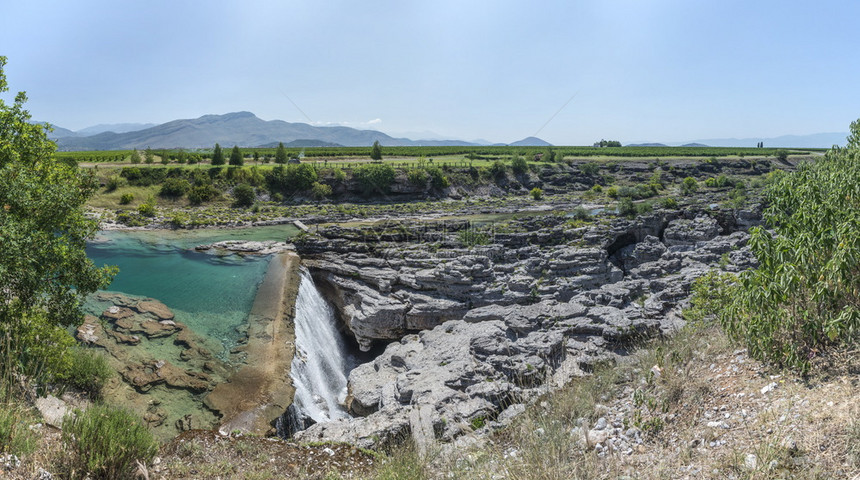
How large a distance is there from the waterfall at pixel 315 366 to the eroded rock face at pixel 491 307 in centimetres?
91

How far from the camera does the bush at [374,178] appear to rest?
60.3 m

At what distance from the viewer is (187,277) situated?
2445cm

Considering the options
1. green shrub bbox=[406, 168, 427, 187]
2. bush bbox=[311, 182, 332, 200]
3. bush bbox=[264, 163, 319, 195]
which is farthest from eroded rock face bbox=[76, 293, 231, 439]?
green shrub bbox=[406, 168, 427, 187]

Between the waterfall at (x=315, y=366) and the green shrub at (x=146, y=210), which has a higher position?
the green shrub at (x=146, y=210)

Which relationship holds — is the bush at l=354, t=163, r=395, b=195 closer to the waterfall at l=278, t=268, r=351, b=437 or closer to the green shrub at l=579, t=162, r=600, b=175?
the waterfall at l=278, t=268, r=351, b=437

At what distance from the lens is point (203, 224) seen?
39.5 meters

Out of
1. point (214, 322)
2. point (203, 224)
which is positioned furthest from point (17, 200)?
point (203, 224)

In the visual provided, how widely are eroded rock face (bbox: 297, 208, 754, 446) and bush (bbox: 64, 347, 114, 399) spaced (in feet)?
21.4

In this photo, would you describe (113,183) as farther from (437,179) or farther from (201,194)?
(437,179)

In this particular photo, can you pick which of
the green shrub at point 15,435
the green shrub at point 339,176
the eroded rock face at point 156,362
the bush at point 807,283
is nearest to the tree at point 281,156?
the green shrub at point 339,176

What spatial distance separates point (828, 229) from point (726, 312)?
8.11ft

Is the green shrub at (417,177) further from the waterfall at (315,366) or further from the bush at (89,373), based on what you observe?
the bush at (89,373)

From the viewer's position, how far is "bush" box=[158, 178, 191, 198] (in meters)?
48.5

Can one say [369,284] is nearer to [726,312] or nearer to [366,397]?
[366,397]
